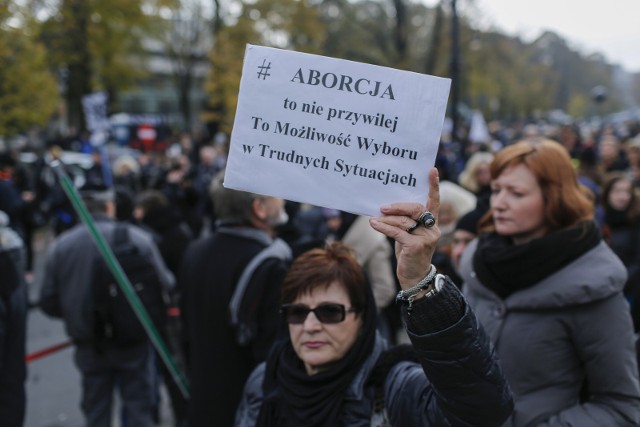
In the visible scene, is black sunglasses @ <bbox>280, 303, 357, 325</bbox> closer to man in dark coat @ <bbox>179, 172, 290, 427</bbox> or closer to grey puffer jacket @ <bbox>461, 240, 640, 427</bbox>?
grey puffer jacket @ <bbox>461, 240, 640, 427</bbox>

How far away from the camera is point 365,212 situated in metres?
1.47

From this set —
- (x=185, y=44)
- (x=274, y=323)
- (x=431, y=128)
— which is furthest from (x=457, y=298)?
(x=185, y=44)

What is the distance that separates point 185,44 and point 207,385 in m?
26.6

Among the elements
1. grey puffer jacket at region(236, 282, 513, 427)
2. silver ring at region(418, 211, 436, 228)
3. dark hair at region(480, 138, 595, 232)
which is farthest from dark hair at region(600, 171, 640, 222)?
silver ring at region(418, 211, 436, 228)

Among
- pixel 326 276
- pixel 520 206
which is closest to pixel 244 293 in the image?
pixel 326 276

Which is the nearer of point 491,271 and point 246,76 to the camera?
point 246,76

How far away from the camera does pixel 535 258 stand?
6.62ft

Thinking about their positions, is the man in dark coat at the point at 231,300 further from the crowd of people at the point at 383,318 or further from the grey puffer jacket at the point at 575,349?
the grey puffer jacket at the point at 575,349

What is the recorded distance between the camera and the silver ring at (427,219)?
1380mm

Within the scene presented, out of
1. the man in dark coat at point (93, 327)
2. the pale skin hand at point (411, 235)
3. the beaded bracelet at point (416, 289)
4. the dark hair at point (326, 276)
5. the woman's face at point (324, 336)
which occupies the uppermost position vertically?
the pale skin hand at point (411, 235)

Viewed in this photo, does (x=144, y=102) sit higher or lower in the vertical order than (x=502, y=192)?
higher

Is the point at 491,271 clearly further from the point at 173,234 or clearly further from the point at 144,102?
the point at 144,102

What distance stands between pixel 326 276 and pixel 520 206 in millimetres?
780

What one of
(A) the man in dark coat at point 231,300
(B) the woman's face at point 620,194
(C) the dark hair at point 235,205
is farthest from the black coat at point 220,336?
(B) the woman's face at point 620,194
